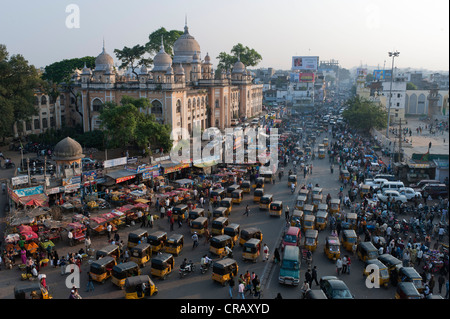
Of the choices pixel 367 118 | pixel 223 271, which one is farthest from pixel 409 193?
pixel 367 118

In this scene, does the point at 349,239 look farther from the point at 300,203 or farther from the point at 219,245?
the point at 219,245

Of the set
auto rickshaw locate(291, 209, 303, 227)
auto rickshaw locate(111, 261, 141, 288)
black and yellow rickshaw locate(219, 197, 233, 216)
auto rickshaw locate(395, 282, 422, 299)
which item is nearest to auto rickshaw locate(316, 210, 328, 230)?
auto rickshaw locate(291, 209, 303, 227)

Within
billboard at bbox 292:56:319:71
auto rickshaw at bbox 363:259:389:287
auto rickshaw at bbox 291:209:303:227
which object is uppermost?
billboard at bbox 292:56:319:71

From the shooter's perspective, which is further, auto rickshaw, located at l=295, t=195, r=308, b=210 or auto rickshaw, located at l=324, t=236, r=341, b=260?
auto rickshaw, located at l=295, t=195, r=308, b=210

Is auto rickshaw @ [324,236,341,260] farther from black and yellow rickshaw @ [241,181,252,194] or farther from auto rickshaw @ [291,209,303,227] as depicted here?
black and yellow rickshaw @ [241,181,252,194]

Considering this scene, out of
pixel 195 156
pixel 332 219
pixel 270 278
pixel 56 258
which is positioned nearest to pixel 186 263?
pixel 270 278

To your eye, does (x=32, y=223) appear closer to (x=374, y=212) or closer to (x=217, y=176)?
(x=217, y=176)
